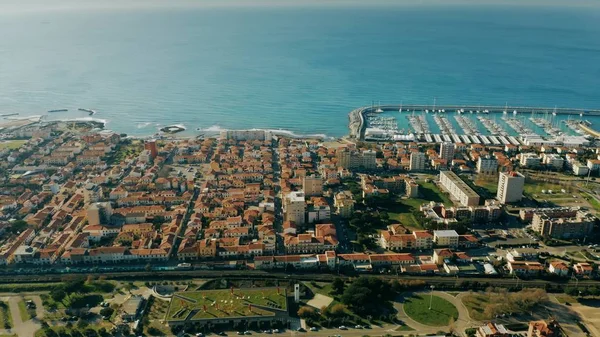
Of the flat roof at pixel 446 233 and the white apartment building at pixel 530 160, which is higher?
the white apartment building at pixel 530 160

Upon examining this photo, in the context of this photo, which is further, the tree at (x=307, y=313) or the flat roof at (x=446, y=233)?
the flat roof at (x=446, y=233)

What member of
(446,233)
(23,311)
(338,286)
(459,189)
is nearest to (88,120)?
(23,311)

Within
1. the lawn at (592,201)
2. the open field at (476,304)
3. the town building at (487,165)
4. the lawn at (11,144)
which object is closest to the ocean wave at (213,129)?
the lawn at (11,144)

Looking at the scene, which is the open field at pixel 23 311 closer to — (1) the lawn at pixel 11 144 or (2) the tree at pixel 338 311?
(2) the tree at pixel 338 311

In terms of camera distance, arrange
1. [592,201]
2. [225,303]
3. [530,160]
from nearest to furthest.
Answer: [225,303] < [592,201] < [530,160]

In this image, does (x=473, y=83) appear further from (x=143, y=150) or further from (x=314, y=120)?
(x=143, y=150)

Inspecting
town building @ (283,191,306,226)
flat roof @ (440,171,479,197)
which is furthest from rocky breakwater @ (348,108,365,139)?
town building @ (283,191,306,226)

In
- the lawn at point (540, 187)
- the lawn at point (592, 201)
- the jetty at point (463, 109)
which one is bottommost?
the lawn at point (592, 201)

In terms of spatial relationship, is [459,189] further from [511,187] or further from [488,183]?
[488,183]
